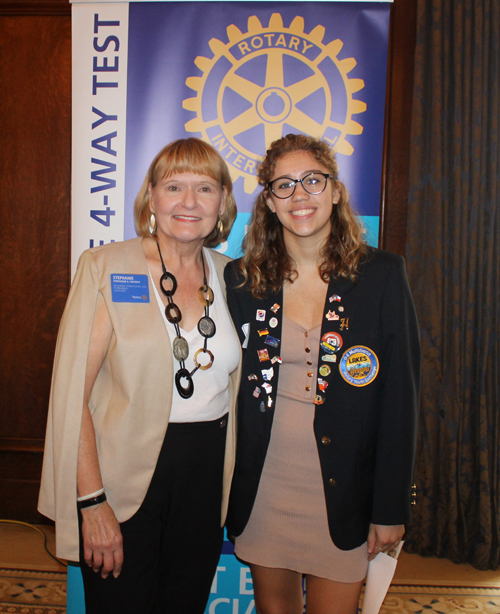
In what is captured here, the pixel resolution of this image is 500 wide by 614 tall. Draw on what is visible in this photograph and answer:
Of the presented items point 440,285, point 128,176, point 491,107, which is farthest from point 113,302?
point 491,107

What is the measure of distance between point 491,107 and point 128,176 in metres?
2.18

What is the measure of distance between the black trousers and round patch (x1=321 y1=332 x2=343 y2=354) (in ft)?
1.42

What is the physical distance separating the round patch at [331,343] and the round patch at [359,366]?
0.13 ft

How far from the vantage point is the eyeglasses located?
1608 mm

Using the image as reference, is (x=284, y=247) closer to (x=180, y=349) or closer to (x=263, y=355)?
(x=263, y=355)

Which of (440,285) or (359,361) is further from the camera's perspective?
(440,285)

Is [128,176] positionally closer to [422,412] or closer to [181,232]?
[181,232]

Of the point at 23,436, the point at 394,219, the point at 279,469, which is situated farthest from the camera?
the point at 23,436

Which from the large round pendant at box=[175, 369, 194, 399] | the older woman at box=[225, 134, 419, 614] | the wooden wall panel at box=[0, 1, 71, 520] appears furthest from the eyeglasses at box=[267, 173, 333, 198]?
the wooden wall panel at box=[0, 1, 71, 520]

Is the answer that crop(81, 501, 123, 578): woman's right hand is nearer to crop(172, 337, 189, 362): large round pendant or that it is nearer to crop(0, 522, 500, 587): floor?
crop(172, 337, 189, 362): large round pendant

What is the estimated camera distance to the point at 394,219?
9.87 feet

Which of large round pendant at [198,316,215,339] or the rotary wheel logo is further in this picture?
the rotary wheel logo

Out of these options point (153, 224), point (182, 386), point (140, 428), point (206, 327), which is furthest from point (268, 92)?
point (140, 428)

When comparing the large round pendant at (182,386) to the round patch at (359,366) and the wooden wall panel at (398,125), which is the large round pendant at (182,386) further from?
the wooden wall panel at (398,125)
